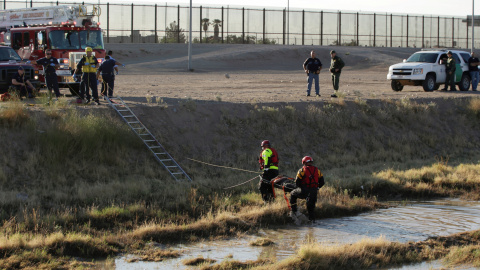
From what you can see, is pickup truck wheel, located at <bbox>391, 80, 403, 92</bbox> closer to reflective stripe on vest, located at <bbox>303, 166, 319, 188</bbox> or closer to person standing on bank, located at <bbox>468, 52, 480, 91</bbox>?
person standing on bank, located at <bbox>468, 52, 480, 91</bbox>

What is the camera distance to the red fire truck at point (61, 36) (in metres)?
24.3

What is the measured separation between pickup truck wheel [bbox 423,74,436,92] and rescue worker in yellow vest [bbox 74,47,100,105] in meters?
15.4

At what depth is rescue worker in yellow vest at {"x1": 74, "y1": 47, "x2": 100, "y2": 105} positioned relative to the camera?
63.9 feet

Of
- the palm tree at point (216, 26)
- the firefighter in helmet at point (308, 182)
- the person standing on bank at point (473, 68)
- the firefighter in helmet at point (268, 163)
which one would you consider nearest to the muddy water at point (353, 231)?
the firefighter in helmet at point (308, 182)

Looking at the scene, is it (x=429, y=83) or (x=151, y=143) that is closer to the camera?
(x=151, y=143)

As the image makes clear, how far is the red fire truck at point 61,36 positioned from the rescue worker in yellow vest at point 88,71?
401 centimetres

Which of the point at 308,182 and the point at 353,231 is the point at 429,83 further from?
the point at 353,231

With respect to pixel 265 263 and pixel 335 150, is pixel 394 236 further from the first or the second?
pixel 335 150

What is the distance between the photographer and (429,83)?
28750 millimetres

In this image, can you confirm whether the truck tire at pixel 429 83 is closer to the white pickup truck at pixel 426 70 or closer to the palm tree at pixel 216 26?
the white pickup truck at pixel 426 70

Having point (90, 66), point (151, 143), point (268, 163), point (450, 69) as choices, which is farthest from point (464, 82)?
point (268, 163)

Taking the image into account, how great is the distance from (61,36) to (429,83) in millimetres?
16041

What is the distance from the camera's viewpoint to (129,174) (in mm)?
17516

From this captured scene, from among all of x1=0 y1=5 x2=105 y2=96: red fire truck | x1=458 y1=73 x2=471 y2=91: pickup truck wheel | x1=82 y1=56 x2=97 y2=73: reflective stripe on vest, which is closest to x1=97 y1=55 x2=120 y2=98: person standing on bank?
x1=82 y1=56 x2=97 y2=73: reflective stripe on vest
